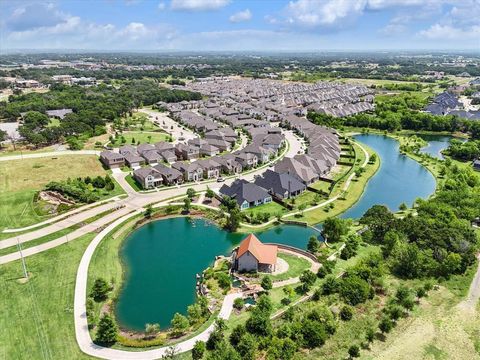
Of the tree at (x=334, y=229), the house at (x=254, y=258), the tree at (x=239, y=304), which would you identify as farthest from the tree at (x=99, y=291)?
the tree at (x=334, y=229)

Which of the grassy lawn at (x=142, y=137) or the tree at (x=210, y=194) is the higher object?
the grassy lawn at (x=142, y=137)

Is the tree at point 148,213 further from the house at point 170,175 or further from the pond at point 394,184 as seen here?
the pond at point 394,184

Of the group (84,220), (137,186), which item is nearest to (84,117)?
(137,186)

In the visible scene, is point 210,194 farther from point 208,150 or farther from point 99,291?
point 99,291

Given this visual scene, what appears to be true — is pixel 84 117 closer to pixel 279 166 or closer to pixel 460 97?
pixel 279 166

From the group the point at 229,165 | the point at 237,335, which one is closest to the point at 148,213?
the point at 229,165
